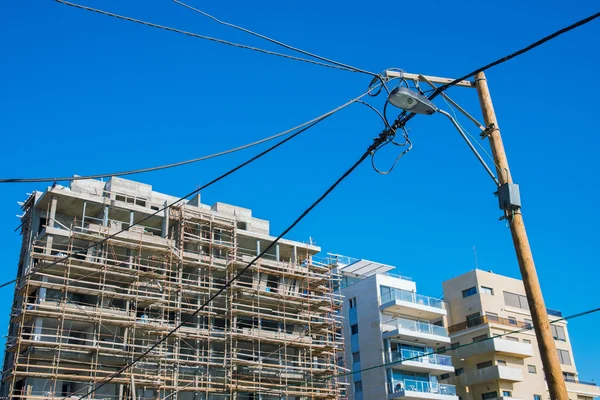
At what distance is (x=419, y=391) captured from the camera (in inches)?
2026

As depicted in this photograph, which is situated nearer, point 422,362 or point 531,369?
point 422,362

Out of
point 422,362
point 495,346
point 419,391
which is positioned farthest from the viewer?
point 495,346

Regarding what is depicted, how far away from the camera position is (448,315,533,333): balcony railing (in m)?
59.1

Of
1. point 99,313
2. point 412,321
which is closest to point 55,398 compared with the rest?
point 99,313

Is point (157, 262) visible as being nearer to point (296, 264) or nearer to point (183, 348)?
point (183, 348)

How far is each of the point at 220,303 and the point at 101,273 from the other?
32.6 feet

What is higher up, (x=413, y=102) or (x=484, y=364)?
(x=484, y=364)

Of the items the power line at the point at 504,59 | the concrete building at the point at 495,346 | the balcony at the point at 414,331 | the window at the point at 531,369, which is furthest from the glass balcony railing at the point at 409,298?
the power line at the point at 504,59

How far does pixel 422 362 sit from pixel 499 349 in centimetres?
731

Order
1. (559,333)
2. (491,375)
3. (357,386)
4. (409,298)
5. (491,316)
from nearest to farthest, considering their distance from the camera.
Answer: (491,375) → (357,386) → (409,298) → (491,316) → (559,333)

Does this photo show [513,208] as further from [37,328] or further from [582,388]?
[582,388]

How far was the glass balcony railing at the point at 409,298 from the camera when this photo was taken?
2192 inches

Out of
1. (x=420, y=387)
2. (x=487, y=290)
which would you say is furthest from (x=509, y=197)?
(x=487, y=290)

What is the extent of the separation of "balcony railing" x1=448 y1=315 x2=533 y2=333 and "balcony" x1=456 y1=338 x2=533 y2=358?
2.07 metres
